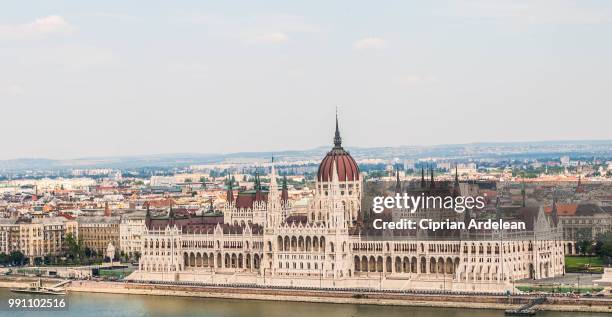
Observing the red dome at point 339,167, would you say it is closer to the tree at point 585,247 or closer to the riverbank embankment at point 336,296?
the riverbank embankment at point 336,296

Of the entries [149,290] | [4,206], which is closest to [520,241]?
[149,290]

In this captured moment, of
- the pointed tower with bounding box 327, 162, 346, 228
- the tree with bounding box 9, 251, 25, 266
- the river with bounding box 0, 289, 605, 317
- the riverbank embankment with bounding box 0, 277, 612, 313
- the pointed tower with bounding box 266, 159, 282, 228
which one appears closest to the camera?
the riverbank embankment with bounding box 0, 277, 612, 313

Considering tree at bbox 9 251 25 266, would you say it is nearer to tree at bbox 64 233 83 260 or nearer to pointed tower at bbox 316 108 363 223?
tree at bbox 64 233 83 260

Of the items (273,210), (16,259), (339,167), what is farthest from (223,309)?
(16,259)

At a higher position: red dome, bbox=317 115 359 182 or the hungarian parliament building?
red dome, bbox=317 115 359 182

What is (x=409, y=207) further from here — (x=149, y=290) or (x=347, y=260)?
(x=149, y=290)

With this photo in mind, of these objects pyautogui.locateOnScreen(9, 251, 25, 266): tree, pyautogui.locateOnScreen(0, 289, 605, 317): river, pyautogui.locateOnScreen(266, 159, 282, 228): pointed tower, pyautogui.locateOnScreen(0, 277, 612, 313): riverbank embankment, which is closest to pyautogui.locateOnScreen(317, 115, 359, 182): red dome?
pyautogui.locateOnScreen(266, 159, 282, 228): pointed tower

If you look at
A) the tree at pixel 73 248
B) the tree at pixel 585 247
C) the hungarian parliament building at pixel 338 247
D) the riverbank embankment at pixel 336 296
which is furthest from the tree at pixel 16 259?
the tree at pixel 585 247
